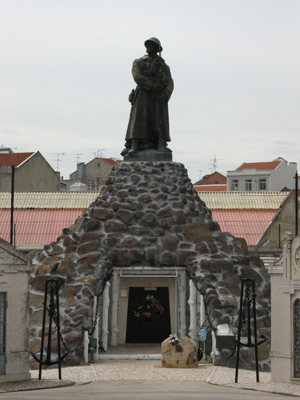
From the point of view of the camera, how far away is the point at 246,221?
3438 centimetres

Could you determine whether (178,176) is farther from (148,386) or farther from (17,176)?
(17,176)

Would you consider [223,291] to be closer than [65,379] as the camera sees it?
No

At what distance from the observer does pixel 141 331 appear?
2016 cm

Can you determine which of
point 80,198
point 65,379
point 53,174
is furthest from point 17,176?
point 65,379

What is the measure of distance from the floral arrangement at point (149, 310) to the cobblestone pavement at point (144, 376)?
2.60 metres

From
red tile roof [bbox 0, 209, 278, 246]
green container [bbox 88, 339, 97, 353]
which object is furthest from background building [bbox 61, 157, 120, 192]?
green container [bbox 88, 339, 97, 353]

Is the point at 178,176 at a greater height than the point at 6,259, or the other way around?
the point at 178,176

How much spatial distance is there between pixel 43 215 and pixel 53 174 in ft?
42.0

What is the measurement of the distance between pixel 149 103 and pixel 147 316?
5029 mm

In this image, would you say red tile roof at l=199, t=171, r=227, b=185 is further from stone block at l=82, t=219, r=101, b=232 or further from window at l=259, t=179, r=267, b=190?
stone block at l=82, t=219, r=101, b=232

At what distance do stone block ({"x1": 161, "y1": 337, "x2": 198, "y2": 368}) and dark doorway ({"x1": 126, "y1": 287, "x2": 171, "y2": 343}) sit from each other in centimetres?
344

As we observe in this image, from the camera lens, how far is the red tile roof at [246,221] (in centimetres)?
3344

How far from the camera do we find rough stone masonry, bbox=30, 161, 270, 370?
18.1 meters

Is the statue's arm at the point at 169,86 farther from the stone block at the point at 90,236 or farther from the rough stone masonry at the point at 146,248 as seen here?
the stone block at the point at 90,236
